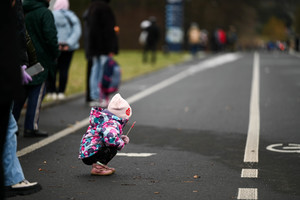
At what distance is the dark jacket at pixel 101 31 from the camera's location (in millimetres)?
12672

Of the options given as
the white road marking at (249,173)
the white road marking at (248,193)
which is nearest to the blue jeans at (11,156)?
the white road marking at (248,193)

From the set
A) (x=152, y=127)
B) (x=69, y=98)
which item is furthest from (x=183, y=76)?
(x=152, y=127)

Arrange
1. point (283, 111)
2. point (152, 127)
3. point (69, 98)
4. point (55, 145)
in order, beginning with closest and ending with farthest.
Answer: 1. point (55, 145)
2. point (152, 127)
3. point (283, 111)
4. point (69, 98)

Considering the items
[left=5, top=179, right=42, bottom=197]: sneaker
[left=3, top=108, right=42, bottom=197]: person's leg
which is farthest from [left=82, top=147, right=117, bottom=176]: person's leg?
[left=5, top=179, right=42, bottom=197]: sneaker

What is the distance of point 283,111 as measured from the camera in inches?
474

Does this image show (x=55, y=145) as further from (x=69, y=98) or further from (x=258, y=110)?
(x=69, y=98)

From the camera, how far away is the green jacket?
8.93 meters

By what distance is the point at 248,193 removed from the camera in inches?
228

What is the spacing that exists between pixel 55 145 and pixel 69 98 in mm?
5626

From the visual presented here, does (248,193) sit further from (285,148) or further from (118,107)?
(285,148)

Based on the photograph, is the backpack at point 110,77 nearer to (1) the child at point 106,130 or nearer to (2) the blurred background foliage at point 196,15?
(1) the child at point 106,130

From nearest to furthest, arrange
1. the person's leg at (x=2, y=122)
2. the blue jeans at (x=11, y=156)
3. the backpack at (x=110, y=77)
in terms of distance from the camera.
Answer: the person's leg at (x=2, y=122) → the blue jeans at (x=11, y=156) → the backpack at (x=110, y=77)

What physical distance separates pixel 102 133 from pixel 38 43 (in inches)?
120

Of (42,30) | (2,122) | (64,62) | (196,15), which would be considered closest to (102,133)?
(2,122)
